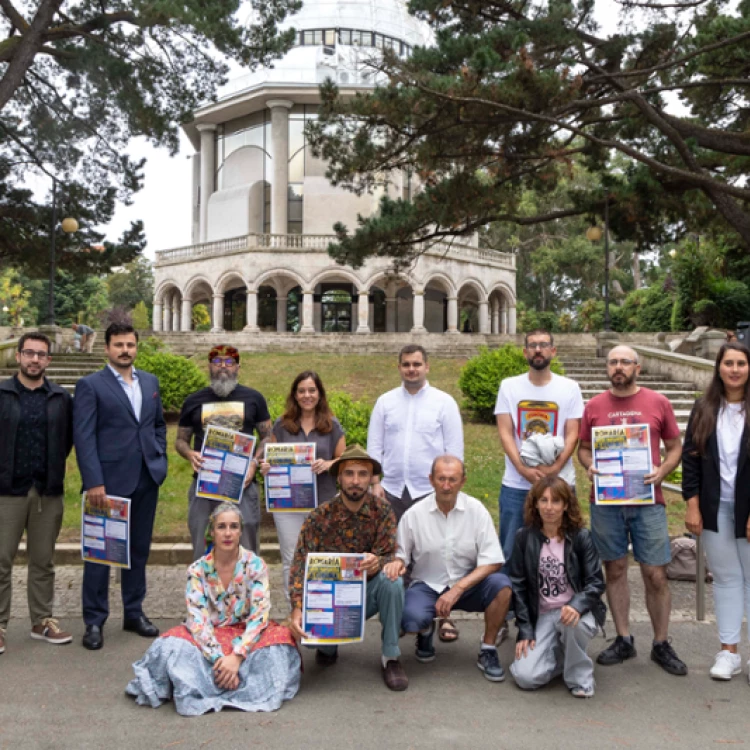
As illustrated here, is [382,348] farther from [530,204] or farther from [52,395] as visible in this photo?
[530,204]

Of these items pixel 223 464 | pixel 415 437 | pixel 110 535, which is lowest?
pixel 110 535

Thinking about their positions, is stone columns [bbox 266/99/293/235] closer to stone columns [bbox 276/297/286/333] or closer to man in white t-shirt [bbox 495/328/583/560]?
stone columns [bbox 276/297/286/333]

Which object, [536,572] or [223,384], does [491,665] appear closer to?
[536,572]

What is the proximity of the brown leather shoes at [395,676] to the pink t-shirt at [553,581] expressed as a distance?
92 cm

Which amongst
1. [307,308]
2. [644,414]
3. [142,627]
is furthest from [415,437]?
[307,308]

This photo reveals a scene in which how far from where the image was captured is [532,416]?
521cm

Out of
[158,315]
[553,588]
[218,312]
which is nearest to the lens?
[553,588]

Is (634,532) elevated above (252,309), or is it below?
below

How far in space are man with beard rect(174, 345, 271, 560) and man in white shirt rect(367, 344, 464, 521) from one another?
0.91 meters

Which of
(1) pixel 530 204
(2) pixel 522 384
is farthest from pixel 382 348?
(1) pixel 530 204

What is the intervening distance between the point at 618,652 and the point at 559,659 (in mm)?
536

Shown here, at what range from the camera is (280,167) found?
119 ft

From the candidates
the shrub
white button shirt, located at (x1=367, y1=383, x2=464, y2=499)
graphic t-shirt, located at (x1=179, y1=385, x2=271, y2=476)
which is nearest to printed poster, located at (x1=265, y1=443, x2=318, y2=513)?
graphic t-shirt, located at (x1=179, y1=385, x2=271, y2=476)

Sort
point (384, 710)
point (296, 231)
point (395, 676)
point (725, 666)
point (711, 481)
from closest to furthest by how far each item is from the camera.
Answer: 1. point (384, 710)
2. point (395, 676)
3. point (725, 666)
4. point (711, 481)
5. point (296, 231)
